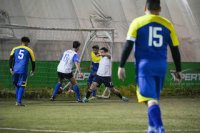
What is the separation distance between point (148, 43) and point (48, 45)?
19.3m

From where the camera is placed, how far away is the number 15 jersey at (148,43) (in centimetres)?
→ 835

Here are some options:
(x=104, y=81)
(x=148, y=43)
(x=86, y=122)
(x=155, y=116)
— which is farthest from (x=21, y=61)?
(x=155, y=116)

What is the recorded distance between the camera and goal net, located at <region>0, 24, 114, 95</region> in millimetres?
23636

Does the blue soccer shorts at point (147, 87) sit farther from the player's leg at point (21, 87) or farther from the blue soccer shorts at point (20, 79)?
the blue soccer shorts at point (20, 79)

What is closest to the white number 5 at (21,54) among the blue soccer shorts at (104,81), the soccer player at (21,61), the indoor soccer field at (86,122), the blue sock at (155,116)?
the soccer player at (21,61)

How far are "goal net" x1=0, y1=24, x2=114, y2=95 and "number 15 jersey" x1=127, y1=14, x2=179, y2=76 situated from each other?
585 inches

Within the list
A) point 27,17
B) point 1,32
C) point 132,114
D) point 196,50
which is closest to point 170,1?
point 196,50

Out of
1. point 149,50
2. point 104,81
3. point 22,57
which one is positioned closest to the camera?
point 149,50

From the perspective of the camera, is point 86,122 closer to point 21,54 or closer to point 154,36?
point 154,36

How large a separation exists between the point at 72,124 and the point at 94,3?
70.3 ft

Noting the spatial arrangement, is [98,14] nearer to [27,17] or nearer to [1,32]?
[27,17]

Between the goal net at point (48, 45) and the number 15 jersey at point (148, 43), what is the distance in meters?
14.9

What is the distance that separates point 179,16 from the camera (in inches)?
1394

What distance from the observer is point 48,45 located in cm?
2739
